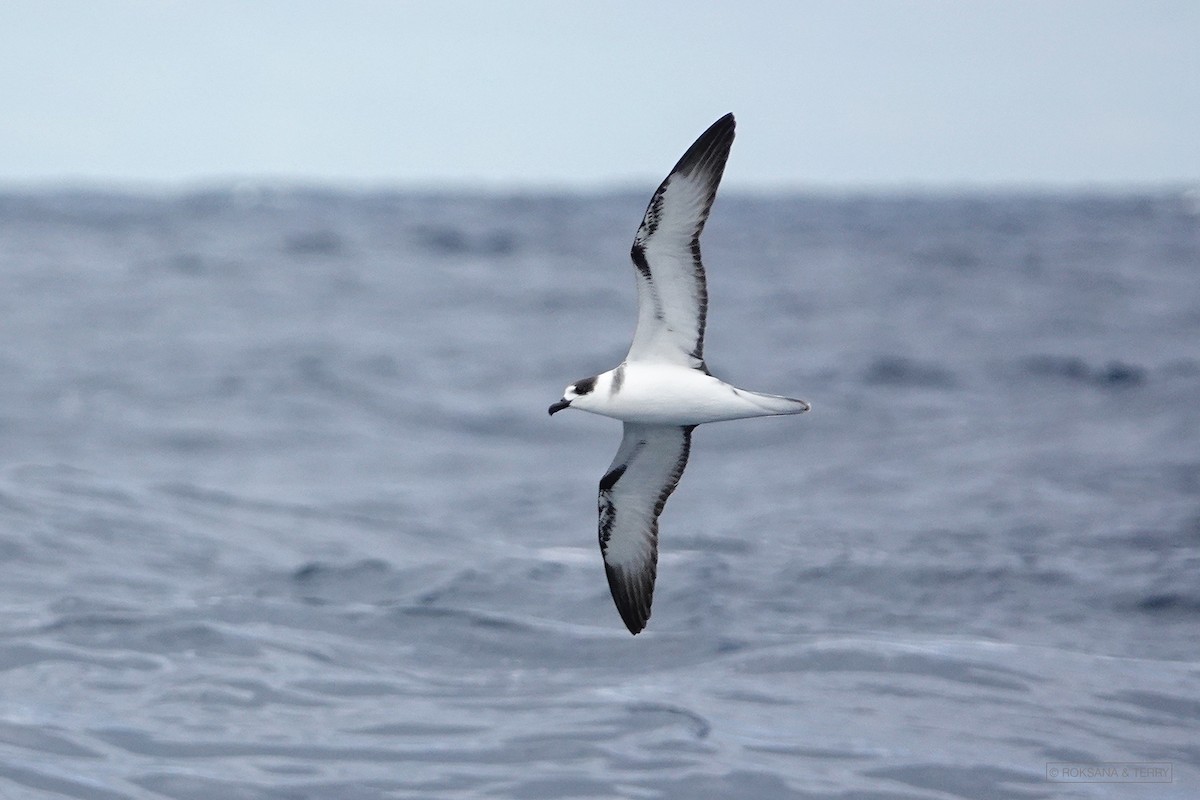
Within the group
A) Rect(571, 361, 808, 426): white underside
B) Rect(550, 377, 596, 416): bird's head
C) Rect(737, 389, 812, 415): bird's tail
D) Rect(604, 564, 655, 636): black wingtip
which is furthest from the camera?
Rect(604, 564, 655, 636): black wingtip

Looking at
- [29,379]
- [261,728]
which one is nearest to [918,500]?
[261,728]

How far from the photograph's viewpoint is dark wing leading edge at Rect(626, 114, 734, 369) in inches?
288

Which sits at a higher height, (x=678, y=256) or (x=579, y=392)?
(x=678, y=256)

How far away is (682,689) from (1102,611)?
3742mm

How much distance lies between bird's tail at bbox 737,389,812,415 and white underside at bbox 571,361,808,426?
0.08 meters

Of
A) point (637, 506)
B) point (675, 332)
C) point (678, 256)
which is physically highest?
point (678, 256)

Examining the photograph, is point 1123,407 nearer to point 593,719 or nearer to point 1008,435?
point 1008,435

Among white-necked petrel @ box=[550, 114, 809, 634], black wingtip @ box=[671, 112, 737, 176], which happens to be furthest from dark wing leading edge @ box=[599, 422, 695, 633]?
black wingtip @ box=[671, 112, 737, 176]

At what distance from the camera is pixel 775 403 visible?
727cm

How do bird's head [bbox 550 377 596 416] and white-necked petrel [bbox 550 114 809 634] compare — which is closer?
white-necked petrel [bbox 550 114 809 634]

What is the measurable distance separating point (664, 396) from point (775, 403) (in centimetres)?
67

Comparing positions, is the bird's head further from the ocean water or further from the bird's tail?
the ocean water

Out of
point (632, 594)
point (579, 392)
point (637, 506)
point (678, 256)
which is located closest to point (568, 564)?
point (632, 594)

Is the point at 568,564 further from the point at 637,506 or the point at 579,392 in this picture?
the point at 579,392
